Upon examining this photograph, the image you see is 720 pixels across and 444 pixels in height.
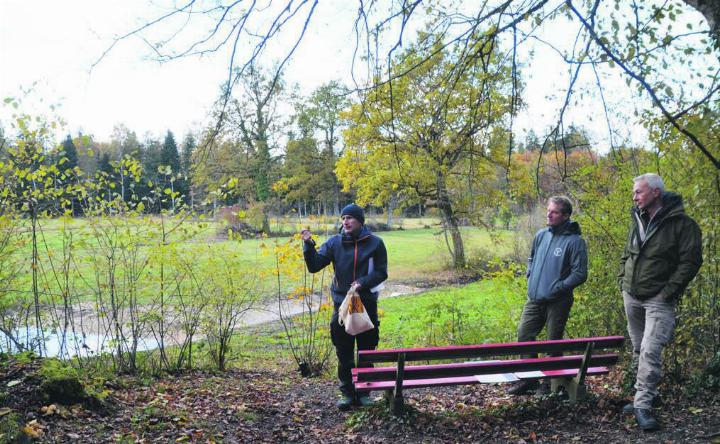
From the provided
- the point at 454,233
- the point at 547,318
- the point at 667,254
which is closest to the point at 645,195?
the point at 667,254

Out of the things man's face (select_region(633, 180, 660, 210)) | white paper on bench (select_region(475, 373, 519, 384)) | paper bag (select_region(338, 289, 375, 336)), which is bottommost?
white paper on bench (select_region(475, 373, 519, 384))

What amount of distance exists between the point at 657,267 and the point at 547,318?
1.20 m

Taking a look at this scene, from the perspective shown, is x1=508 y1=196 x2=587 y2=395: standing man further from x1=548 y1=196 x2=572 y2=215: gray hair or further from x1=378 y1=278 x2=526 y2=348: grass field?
x1=378 y1=278 x2=526 y2=348: grass field

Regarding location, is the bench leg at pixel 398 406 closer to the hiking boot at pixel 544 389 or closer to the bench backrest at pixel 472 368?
the bench backrest at pixel 472 368

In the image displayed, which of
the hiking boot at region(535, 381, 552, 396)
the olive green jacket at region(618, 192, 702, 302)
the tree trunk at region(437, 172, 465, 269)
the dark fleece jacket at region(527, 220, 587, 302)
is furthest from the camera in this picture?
the tree trunk at region(437, 172, 465, 269)

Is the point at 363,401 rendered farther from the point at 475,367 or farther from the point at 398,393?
the point at 475,367

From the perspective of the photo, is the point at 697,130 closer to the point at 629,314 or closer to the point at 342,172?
the point at 629,314

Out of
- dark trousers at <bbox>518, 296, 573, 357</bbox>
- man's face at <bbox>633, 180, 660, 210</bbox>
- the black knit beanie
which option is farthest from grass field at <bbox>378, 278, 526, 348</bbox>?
man's face at <bbox>633, 180, 660, 210</bbox>

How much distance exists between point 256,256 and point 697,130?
596cm

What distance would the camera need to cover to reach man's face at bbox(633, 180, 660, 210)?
3.78 metres

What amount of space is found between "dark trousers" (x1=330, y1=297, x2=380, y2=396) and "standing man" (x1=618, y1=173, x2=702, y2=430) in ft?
6.74

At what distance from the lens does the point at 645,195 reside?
3.79m

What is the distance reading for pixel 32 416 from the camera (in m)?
3.70

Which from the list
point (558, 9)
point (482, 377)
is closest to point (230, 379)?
point (482, 377)
